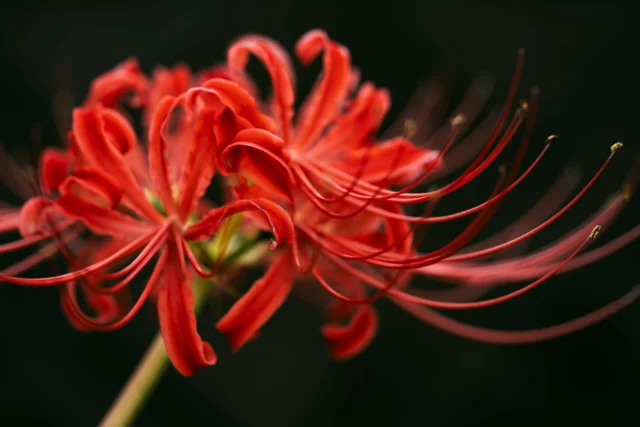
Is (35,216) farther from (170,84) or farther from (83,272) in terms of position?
(170,84)

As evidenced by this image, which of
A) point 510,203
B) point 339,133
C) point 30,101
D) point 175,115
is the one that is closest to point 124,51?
point 30,101

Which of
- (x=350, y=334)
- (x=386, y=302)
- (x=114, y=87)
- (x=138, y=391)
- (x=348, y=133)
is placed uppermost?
(x=348, y=133)

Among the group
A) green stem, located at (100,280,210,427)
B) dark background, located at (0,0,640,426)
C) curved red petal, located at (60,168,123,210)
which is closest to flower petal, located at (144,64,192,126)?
curved red petal, located at (60,168,123,210)

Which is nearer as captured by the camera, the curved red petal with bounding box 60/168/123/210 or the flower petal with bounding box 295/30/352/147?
the curved red petal with bounding box 60/168/123/210

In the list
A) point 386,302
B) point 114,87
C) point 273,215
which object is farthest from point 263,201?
point 386,302

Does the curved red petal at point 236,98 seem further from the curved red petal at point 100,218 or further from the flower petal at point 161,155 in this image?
the curved red petal at point 100,218

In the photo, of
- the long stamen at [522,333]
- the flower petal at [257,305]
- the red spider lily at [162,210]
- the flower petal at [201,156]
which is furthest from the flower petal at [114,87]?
the long stamen at [522,333]

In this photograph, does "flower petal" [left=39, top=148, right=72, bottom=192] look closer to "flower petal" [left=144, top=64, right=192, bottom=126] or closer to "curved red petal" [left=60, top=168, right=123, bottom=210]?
"curved red petal" [left=60, top=168, right=123, bottom=210]

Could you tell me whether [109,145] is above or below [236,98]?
below

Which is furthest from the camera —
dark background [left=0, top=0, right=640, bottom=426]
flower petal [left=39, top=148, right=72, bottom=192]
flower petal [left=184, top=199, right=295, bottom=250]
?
dark background [left=0, top=0, right=640, bottom=426]
